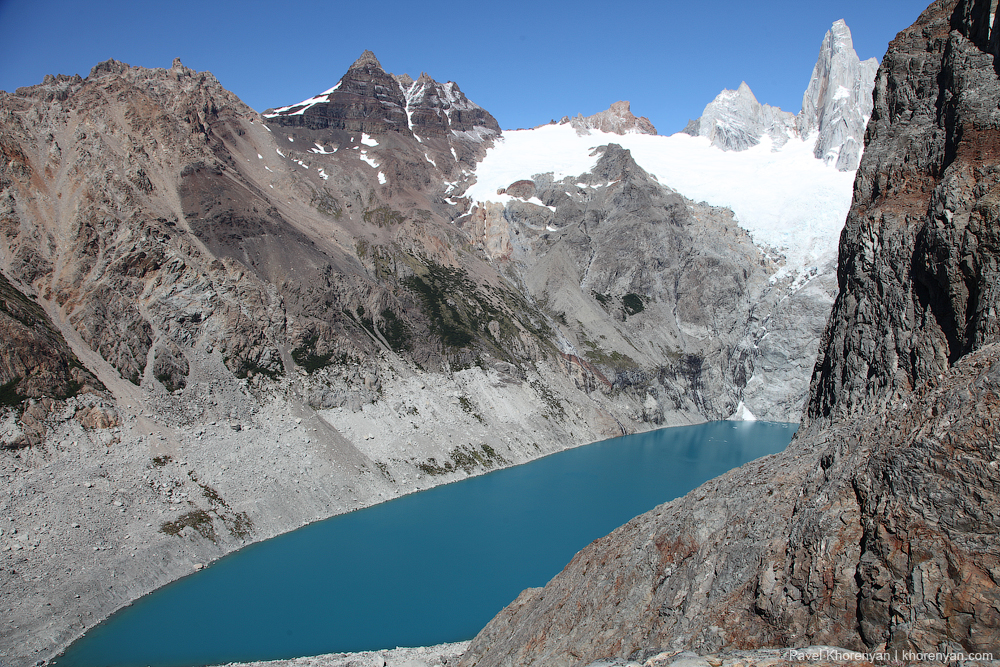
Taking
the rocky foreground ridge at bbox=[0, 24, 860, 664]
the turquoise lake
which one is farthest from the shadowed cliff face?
the rocky foreground ridge at bbox=[0, 24, 860, 664]

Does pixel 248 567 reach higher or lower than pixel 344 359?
lower

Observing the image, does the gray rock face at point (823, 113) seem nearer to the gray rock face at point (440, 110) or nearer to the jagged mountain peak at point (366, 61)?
the gray rock face at point (440, 110)

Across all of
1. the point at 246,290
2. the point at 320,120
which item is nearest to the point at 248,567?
the point at 246,290

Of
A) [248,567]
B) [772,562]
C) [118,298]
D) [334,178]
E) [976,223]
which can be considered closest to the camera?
[772,562]

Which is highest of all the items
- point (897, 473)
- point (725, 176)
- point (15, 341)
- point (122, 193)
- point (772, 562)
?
point (725, 176)

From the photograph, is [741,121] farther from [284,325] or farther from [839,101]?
[284,325]

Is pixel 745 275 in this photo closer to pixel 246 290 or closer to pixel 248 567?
pixel 246 290

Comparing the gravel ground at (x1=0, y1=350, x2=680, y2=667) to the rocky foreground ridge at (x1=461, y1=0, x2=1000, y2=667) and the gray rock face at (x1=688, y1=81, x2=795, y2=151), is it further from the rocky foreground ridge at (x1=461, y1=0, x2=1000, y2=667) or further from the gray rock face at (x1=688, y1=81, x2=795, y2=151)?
the gray rock face at (x1=688, y1=81, x2=795, y2=151)
